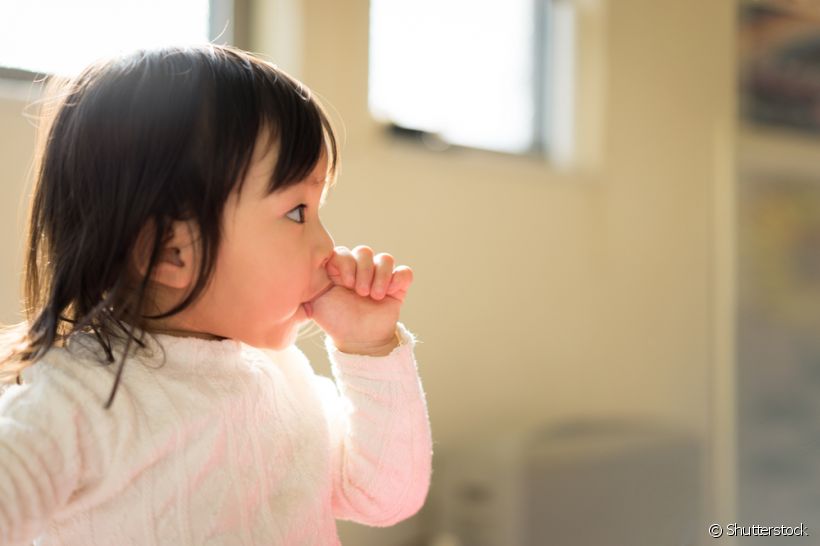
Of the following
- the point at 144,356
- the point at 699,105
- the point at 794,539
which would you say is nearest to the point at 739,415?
the point at 794,539

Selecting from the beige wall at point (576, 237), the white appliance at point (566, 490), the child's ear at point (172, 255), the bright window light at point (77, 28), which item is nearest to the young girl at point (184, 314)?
the child's ear at point (172, 255)

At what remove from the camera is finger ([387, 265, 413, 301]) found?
827mm

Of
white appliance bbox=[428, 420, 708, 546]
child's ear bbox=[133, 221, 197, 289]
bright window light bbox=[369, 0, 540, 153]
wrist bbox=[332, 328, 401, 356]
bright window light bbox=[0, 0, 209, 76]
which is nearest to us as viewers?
child's ear bbox=[133, 221, 197, 289]

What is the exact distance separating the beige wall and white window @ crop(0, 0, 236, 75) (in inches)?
6.9

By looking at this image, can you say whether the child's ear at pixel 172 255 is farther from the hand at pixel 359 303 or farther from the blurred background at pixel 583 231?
the blurred background at pixel 583 231

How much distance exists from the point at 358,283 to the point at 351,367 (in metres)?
0.08

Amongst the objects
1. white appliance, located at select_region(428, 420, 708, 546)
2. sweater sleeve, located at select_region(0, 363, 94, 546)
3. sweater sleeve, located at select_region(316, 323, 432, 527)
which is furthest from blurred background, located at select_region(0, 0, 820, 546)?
sweater sleeve, located at select_region(0, 363, 94, 546)

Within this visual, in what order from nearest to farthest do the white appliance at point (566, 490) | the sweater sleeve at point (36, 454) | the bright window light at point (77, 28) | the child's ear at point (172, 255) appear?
the sweater sleeve at point (36, 454) < the child's ear at point (172, 255) < the bright window light at point (77, 28) < the white appliance at point (566, 490)

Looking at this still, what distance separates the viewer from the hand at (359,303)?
2.66ft

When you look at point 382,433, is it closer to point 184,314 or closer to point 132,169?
point 184,314

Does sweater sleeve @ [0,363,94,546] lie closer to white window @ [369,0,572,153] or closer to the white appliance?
the white appliance

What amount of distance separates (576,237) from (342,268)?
1480 mm

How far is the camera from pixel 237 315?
76 cm

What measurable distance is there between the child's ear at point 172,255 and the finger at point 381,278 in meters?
0.17
